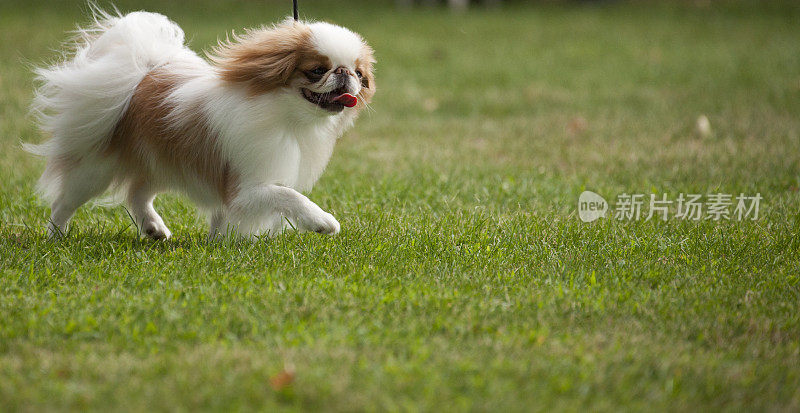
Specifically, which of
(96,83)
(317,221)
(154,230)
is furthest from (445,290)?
(96,83)

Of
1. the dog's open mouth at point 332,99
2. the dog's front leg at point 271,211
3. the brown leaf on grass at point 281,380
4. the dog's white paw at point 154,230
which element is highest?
the dog's open mouth at point 332,99

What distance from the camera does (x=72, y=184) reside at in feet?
14.8

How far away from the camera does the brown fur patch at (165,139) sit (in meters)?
4.12

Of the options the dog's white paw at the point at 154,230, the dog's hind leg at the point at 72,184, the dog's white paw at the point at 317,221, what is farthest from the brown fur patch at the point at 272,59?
the dog's white paw at the point at 154,230

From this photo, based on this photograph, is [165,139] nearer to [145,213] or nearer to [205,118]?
[205,118]

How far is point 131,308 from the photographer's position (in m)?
3.39

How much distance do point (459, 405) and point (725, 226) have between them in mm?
2853

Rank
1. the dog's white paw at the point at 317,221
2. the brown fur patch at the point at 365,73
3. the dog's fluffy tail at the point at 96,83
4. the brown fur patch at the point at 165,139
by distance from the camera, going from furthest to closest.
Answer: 1. the dog's fluffy tail at the point at 96,83
2. the brown fur patch at the point at 165,139
3. the brown fur patch at the point at 365,73
4. the dog's white paw at the point at 317,221

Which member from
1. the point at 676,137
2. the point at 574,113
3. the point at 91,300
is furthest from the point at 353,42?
the point at 574,113


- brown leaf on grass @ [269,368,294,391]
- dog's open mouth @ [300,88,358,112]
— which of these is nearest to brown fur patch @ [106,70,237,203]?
dog's open mouth @ [300,88,358,112]

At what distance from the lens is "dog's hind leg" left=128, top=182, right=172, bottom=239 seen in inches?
184

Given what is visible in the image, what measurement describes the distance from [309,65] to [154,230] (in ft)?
4.95

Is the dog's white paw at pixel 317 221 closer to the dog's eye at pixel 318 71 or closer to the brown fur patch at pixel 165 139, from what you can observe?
the brown fur patch at pixel 165 139

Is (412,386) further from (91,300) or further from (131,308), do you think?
(91,300)
